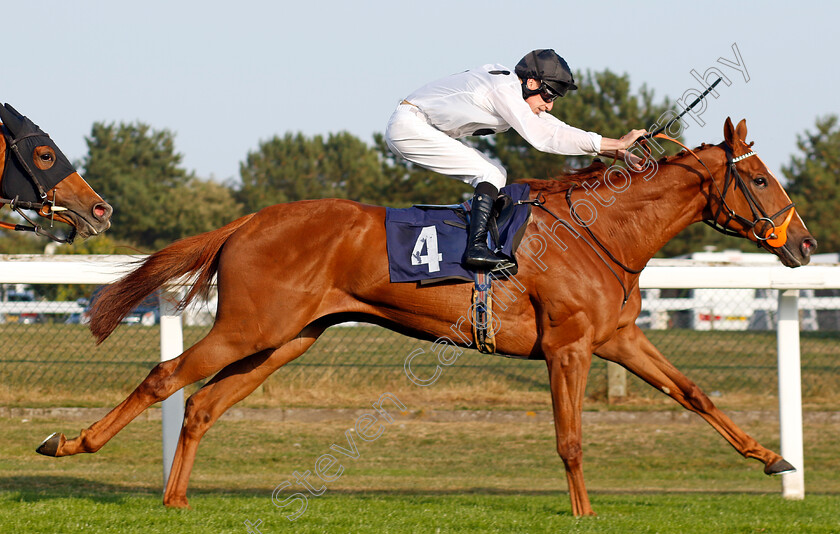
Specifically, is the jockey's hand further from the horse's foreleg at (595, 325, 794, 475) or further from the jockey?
the horse's foreleg at (595, 325, 794, 475)

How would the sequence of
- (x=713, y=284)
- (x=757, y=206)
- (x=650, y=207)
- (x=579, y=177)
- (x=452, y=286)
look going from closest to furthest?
(x=452, y=286) → (x=757, y=206) → (x=650, y=207) → (x=579, y=177) → (x=713, y=284)

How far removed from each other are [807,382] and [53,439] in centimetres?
715

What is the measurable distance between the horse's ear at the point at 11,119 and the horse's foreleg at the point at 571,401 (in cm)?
282

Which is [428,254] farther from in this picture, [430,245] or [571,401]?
[571,401]

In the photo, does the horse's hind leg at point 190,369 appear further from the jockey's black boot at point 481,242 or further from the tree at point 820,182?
the tree at point 820,182

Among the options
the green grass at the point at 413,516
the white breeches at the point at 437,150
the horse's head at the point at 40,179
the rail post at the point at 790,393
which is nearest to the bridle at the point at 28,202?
the horse's head at the point at 40,179

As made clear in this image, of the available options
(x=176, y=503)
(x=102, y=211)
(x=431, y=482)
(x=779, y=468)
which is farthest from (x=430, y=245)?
(x=431, y=482)

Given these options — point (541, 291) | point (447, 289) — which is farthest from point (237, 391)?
point (541, 291)

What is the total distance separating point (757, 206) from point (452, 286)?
1671 millimetres

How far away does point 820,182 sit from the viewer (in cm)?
3766

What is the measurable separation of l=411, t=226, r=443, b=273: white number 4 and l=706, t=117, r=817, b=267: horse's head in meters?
1.55

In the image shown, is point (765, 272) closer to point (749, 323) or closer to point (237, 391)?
point (237, 391)

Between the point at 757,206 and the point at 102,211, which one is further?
the point at 757,206

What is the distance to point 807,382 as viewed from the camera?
29.1ft
